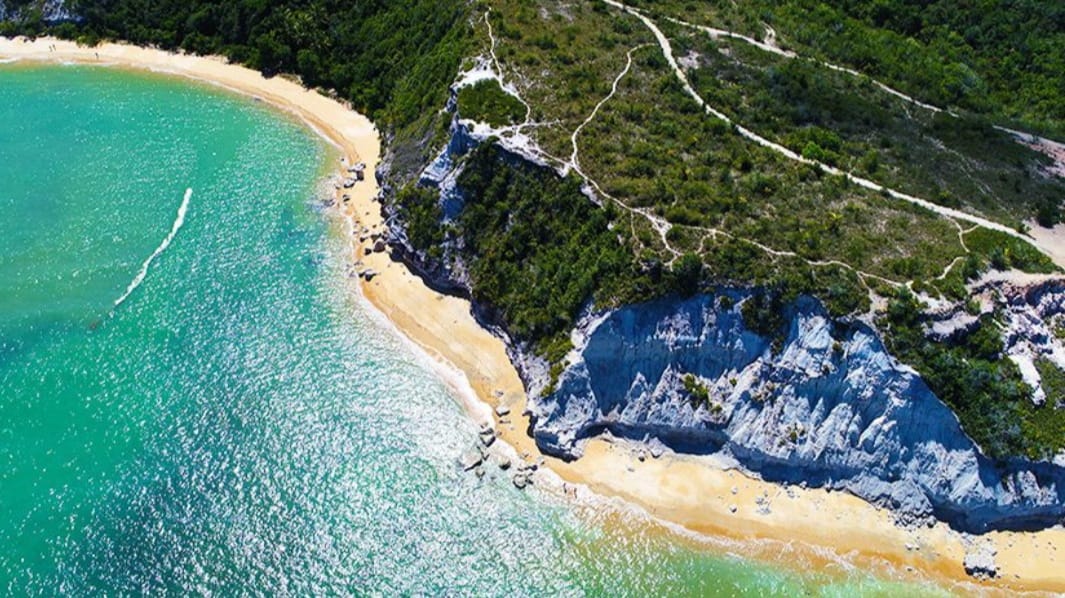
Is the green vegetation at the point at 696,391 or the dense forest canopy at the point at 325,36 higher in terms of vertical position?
the dense forest canopy at the point at 325,36

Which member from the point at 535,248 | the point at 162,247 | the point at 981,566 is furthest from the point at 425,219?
the point at 981,566

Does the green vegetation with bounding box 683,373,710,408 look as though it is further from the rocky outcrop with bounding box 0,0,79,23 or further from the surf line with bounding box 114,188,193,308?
the rocky outcrop with bounding box 0,0,79,23

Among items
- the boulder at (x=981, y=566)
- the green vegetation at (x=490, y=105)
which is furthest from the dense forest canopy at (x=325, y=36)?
the boulder at (x=981, y=566)

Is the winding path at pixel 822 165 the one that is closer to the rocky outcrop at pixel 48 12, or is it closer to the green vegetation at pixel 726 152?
the green vegetation at pixel 726 152

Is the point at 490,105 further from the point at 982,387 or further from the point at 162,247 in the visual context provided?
the point at 982,387

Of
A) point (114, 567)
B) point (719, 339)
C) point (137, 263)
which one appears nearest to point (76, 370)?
point (137, 263)

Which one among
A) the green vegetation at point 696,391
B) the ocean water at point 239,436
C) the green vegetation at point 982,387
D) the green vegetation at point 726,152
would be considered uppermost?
the green vegetation at point 726,152
